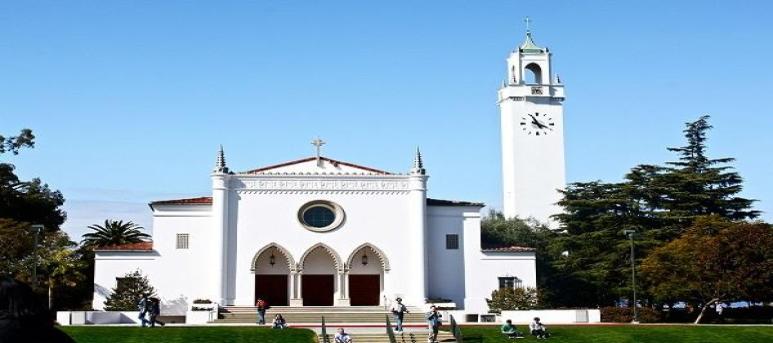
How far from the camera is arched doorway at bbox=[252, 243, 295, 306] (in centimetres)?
5459

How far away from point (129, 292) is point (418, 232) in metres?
15.7

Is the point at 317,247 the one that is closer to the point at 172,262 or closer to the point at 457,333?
the point at 172,262

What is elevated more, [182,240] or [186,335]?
[182,240]

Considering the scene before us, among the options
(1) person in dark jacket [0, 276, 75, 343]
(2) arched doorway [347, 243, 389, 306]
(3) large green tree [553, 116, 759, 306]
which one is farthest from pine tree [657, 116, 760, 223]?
(1) person in dark jacket [0, 276, 75, 343]

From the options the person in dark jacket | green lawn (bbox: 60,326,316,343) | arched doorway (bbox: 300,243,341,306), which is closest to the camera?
the person in dark jacket

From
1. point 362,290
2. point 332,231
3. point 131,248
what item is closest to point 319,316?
point 362,290

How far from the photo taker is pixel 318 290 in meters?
55.0

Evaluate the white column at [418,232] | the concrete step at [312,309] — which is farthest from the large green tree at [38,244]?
the white column at [418,232]

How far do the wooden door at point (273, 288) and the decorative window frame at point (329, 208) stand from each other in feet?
10.6

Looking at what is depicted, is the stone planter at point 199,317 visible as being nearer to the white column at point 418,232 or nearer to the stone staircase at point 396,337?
the white column at point 418,232

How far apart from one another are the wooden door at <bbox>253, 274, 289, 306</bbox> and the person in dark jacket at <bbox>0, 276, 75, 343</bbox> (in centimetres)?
5077

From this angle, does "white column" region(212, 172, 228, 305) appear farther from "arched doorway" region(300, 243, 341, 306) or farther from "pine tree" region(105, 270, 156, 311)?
"arched doorway" region(300, 243, 341, 306)

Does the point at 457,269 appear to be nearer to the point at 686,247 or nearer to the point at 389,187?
the point at 389,187

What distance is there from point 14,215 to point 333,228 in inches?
939
